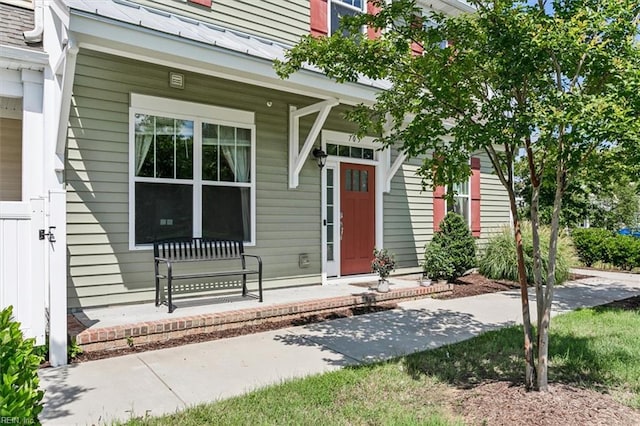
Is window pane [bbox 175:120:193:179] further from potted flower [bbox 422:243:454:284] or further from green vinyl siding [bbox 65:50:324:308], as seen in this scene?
potted flower [bbox 422:243:454:284]

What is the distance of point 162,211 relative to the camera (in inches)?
228

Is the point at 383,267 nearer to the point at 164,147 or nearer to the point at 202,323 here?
the point at 202,323

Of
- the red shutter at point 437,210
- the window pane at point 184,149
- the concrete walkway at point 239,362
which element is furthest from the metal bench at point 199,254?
the red shutter at point 437,210

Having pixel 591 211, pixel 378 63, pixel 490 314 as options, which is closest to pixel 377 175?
pixel 490 314

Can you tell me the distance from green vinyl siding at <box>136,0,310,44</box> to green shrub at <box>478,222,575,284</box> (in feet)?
18.7

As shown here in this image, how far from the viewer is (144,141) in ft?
18.6

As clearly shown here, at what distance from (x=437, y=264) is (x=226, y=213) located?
3.76 m

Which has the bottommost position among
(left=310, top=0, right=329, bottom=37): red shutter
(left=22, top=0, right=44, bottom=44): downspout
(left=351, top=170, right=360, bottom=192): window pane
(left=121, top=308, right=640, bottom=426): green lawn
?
(left=121, top=308, right=640, bottom=426): green lawn

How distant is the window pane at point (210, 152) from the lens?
20.2ft

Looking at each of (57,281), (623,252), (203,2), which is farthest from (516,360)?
(623,252)

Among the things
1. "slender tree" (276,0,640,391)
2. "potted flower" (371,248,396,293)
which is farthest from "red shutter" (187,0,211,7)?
"potted flower" (371,248,396,293)

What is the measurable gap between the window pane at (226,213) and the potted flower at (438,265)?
326 cm

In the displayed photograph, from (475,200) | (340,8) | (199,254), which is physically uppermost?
(340,8)

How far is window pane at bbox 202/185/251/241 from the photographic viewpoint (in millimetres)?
6188
